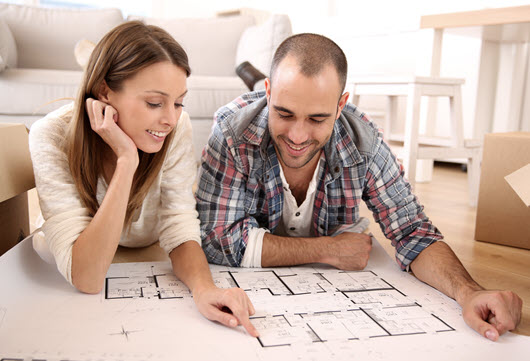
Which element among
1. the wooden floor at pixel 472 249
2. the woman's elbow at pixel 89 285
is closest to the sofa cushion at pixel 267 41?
the wooden floor at pixel 472 249

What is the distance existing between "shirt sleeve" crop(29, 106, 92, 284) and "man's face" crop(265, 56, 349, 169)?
0.47 m

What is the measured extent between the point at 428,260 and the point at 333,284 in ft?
0.75

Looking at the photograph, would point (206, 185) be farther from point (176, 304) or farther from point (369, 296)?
point (369, 296)

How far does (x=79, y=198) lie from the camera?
1.05 m

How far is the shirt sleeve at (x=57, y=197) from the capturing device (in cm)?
99

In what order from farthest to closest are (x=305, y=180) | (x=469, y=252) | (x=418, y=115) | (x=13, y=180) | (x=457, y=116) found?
(x=457, y=116)
(x=418, y=115)
(x=469, y=252)
(x=305, y=180)
(x=13, y=180)

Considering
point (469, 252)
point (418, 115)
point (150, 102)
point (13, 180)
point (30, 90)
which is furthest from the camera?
point (30, 90)

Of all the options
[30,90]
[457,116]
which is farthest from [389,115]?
[30,90]

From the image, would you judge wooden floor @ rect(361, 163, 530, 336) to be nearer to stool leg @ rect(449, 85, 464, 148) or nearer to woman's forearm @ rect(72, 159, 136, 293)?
stool leg @ rect(449, 85, 464, 148)

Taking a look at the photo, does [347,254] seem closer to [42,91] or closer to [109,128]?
[109,128]

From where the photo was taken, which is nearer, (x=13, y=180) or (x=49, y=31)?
(x=13, y=180)

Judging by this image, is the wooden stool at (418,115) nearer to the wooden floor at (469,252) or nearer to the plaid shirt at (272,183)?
the wooden floor at (469,252)

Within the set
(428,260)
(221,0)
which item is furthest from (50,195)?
(221,0)

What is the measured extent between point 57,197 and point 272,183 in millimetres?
499
